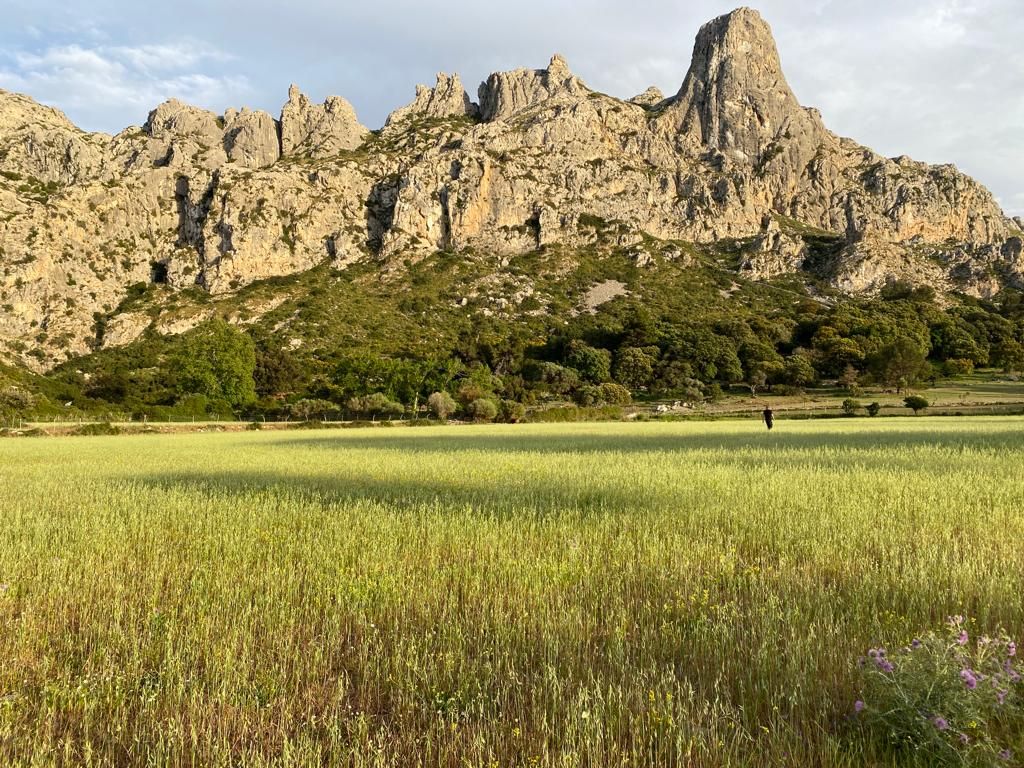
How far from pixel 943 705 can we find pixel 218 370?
84.8 metres

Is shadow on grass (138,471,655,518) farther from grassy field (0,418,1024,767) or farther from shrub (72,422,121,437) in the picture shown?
shrub (72,422,121,437)

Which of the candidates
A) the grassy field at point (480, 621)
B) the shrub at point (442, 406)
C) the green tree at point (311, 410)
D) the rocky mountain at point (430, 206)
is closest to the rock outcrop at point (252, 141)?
the rocky mountain at point (430, 206)

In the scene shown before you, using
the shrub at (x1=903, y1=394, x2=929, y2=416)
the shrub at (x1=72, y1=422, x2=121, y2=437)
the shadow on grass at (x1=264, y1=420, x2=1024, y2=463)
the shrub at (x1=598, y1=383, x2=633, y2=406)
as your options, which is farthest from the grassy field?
the shrub at (x1=598, y1=383, x2=633, y2=406)

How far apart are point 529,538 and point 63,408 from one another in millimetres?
70526

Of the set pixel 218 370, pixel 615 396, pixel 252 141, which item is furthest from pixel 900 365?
pixel 252 141

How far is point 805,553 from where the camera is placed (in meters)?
5.71

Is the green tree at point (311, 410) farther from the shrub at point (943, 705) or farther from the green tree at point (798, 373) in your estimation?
the shrub at point (943, 705)

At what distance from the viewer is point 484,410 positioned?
62719 millimetres

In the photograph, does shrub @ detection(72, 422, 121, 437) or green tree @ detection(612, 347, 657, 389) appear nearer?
shrub @ detection(72, 422, 121, 437)

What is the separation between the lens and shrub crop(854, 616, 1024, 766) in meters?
2.31

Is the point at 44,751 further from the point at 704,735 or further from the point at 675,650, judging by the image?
the point at 675,650

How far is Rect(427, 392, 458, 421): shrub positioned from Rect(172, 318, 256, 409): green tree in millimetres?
28148

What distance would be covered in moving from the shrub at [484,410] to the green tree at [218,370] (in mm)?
33673

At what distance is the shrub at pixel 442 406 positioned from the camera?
2539 inches
